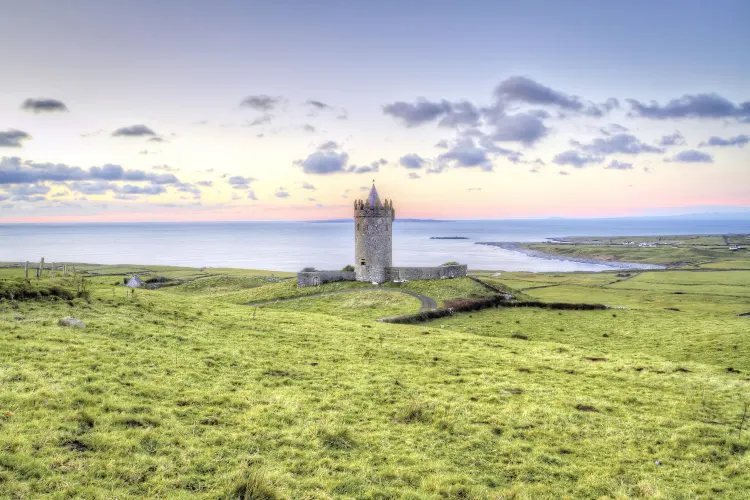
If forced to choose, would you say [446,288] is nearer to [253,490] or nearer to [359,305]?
[359,305]

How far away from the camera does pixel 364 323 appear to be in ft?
102

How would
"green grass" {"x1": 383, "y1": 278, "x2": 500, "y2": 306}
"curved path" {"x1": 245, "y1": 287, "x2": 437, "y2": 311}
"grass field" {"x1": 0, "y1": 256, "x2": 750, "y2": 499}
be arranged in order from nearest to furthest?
"grass field" {"x1": 0, "y1": 256, "x2": 750, "y2": 499} < "curved path" {"x1": 245, "y1": 287, "x2": 437, "y2": 311} < "green grass" {"x1": 383, "y1": 278, "x2": 500, "y2": 306}

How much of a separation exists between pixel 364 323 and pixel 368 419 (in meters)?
18.5

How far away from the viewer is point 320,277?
54.8 meters

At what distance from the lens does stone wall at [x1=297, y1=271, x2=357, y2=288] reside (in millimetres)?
53969

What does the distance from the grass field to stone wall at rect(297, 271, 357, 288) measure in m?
28.0

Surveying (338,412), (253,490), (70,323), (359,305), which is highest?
→ (70,323)

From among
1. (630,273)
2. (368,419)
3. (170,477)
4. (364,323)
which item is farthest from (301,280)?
(630,273)

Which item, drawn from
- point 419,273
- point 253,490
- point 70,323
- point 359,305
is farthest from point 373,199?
point 253,490

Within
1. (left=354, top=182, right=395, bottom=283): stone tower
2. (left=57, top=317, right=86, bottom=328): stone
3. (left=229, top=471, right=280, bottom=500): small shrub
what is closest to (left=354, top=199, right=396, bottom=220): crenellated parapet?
(left=354, top=182, right=395, bottom=283): stone tower

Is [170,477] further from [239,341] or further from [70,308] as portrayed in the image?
[70,308]

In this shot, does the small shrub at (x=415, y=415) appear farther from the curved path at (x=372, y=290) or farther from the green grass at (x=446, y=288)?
the green grass at (x=446, y=288)

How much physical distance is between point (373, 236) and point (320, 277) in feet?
29.6

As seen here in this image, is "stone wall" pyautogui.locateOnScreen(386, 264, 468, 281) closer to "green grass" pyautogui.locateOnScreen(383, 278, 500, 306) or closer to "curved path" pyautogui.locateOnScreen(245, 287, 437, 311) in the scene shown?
"green grass" pyautogui.locateOnScreen(383, 278, 500, 306)
